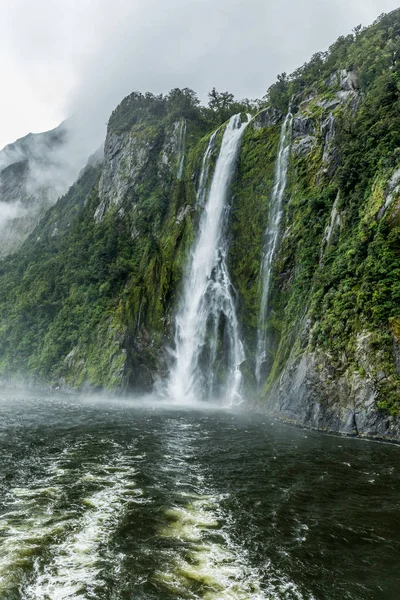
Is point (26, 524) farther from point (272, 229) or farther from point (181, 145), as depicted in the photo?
point (181, 145)

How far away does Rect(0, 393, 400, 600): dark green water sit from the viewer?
555 centimetres

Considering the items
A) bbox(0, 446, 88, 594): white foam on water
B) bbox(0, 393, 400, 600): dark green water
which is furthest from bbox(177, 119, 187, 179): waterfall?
bbox(0, 446, 88, 594): white foam on water

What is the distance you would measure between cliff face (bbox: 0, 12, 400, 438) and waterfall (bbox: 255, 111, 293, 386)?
0.53 metres

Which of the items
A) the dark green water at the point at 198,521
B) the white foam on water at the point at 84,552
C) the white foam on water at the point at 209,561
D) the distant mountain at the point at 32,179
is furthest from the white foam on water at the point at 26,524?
the distant mountain at the point at 32,179

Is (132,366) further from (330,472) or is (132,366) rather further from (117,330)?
(330,472)

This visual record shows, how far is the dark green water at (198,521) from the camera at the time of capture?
5.55 meters

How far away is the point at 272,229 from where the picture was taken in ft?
114

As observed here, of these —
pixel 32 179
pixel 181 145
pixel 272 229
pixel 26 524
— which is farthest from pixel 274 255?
pixel 32 179

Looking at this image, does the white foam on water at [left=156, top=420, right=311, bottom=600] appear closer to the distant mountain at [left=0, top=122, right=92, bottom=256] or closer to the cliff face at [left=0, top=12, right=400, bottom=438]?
the cliff face at [left=0, top=12, right=400, bottom=438]

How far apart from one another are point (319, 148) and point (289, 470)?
27586 mm

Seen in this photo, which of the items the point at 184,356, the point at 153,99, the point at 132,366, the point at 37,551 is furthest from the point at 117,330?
the point at 153,99

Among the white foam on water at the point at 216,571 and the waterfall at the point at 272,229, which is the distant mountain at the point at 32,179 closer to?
the waterfall at the point at 272,229

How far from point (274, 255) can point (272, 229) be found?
3.02m

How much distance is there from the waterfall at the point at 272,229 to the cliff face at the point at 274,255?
21.0 inches
